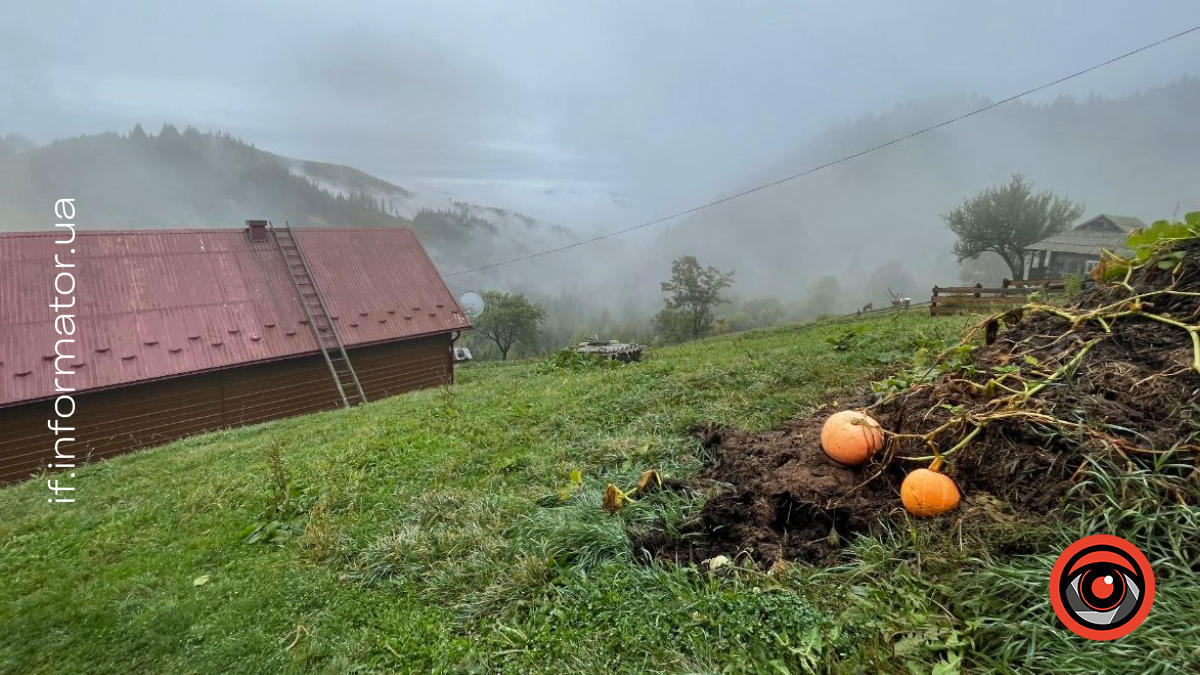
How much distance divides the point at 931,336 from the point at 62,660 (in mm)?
8828

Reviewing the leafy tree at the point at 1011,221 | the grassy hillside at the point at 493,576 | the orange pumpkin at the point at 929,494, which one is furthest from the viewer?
the leafy tree at the point at 1011,221

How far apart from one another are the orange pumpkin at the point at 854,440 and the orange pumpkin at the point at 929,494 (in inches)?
18.2

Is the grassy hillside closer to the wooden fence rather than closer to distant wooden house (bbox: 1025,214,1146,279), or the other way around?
the wooden fence

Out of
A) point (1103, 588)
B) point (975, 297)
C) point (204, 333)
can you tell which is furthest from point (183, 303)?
point (975, 297)

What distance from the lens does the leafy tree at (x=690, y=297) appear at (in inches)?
1853

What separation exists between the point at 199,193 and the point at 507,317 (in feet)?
427

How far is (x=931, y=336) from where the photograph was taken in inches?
294

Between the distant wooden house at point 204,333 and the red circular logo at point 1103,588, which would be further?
the distant wooden house at point 204,333

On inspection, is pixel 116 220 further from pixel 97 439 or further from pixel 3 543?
pixel 3 543

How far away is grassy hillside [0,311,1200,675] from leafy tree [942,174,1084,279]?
38.4m

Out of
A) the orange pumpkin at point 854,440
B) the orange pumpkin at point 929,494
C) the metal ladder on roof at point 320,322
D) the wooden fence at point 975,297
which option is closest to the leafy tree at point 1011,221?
the wooden fence at point 975,297

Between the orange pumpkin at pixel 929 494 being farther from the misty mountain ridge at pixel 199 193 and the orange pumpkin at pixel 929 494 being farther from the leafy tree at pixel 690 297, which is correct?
the misty mountain ridge at pixel 199 193

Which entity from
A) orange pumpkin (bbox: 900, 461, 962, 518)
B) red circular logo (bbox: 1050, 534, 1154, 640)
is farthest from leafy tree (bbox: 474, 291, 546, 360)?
red circular logo (bbox: 1050, 534, 1154, 640)

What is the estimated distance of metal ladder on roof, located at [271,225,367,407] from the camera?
14945 mm
